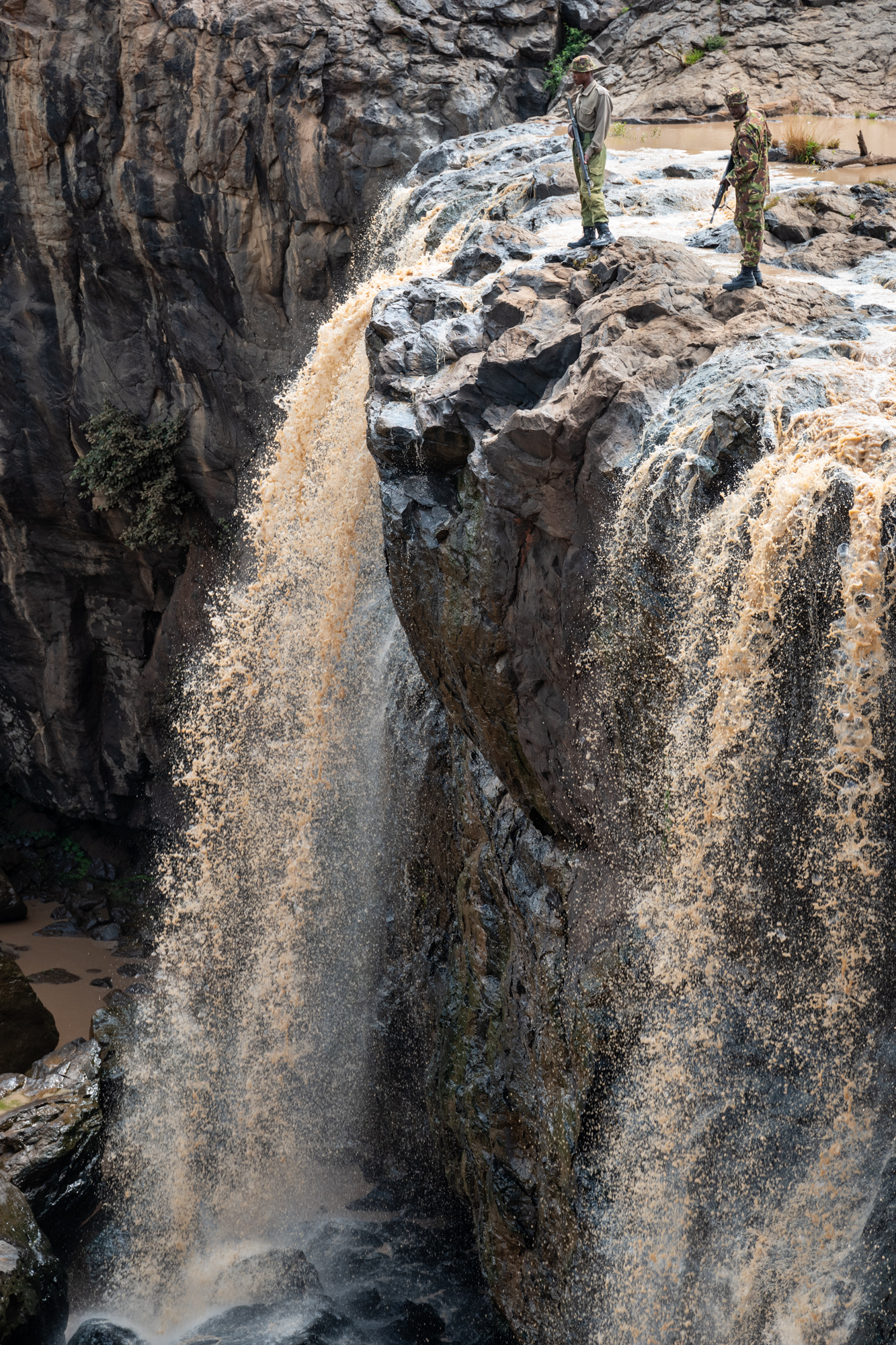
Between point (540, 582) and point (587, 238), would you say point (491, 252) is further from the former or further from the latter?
point (540, 582)

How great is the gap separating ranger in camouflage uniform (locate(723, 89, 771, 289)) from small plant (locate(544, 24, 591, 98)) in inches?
371

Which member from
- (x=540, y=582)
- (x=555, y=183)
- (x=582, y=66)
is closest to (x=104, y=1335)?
(x=540, y=582)

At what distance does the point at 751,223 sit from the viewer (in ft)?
22.7

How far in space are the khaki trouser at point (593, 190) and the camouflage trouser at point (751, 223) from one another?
53.3 inches

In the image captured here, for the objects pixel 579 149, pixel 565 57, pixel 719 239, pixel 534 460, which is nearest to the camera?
pixel 534 460

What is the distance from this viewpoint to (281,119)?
1398 centimetres

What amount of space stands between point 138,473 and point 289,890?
8.20 m

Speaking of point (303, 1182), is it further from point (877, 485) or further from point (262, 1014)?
point (877, 485)

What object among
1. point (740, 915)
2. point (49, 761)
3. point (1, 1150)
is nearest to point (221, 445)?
point (49, 761)

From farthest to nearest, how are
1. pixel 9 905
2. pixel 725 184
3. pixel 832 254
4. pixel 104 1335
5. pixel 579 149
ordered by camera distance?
1. pixel 9 905
2. pixel 104 1335
3. pixel 579 149
4. pixel 832 254
5. pixel 725 184

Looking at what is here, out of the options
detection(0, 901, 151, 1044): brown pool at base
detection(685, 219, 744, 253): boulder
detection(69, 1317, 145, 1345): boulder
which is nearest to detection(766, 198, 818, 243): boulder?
detection(685, 219, 744, 253): boulder

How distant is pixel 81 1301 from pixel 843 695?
28.3ft

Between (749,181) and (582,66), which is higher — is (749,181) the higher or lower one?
the lower one

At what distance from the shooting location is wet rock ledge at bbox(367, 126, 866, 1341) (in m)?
6.04
